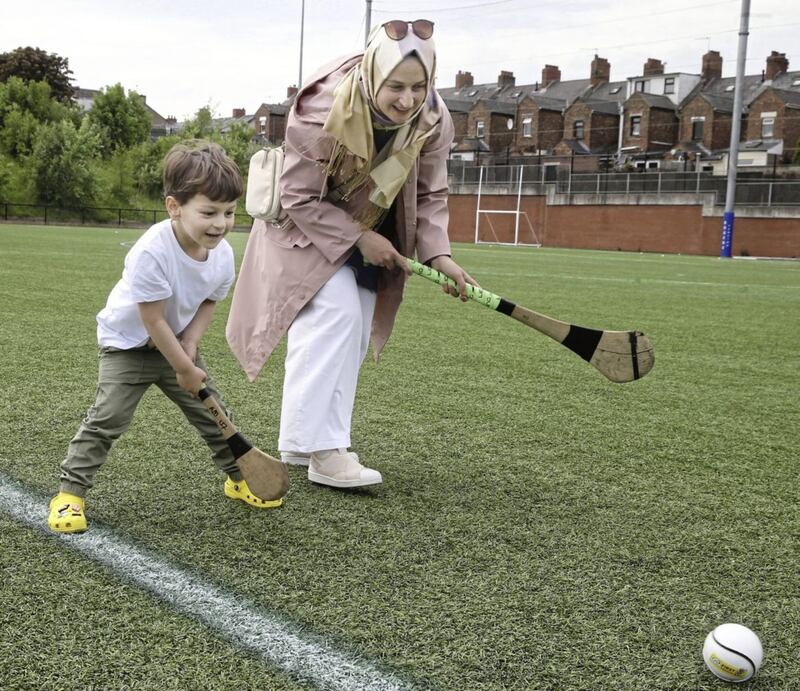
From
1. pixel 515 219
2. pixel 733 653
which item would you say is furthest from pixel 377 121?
pixel 515 219

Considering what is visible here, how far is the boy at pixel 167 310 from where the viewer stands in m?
3.03

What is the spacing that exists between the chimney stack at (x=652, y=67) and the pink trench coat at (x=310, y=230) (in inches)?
2688

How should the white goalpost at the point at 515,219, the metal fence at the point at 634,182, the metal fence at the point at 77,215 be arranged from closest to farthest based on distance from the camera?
the metal fence at the point at 634,182 → the white goalpost at the point at 515,219 → the metal fence at the point at 77,215

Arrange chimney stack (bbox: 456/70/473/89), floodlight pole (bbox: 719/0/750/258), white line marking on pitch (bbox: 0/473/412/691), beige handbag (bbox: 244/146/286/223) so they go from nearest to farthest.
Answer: white line marking on pitch (bbox: 0/473/412/691), beige handbag (bbox: 244/146/286/223), floodlight pole (bbox: 719/0/750/258), chimney stack (bbox: 456/70/473/89)

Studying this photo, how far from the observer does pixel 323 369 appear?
12.1 ft

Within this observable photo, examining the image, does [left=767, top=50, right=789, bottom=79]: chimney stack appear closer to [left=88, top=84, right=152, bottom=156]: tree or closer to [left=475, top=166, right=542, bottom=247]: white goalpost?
[left=475, top=166, right=542, bottom=247]: white goalpost

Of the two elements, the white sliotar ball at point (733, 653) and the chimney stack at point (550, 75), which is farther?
the chimney stack at point (550, 75)

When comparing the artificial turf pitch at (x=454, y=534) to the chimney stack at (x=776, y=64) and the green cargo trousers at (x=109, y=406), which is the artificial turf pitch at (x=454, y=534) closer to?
the green cargo trousers at (x=109, y=406)

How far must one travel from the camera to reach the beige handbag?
149 inches

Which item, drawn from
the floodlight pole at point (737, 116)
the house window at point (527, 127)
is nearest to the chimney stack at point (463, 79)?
the house window at point (527, 127)

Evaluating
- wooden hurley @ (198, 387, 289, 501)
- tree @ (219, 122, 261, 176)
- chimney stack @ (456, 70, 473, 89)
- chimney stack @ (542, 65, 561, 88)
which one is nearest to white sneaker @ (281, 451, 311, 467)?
wooden hurley @ (198, 387, 289, 501)

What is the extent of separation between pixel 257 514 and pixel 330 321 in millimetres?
823

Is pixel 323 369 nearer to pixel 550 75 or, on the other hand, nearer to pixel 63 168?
pixel 63 168

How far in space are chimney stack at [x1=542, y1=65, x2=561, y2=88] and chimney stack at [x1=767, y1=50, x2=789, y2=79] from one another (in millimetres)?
16804
